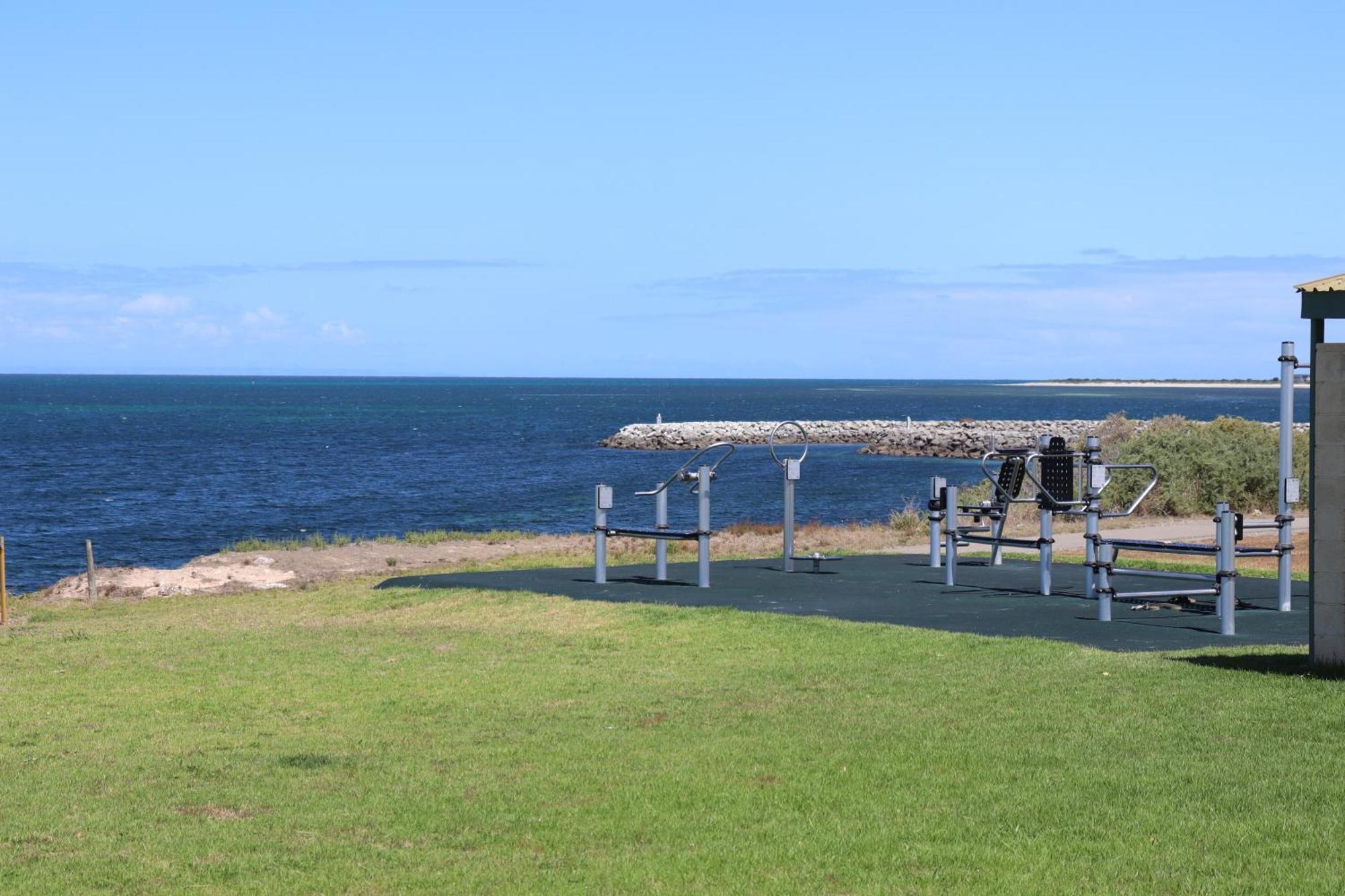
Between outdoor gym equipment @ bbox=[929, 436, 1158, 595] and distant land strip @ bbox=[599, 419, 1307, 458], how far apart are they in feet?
204

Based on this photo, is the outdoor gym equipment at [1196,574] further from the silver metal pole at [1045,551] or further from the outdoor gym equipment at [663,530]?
the outdoor gym equipment at [663,530]

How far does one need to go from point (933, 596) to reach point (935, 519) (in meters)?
2.56

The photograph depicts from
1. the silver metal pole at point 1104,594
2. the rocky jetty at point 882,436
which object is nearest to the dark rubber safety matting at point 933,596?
the silver metal pole at point 1104,594

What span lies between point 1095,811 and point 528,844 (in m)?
2.70

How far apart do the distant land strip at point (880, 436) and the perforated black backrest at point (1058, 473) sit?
207 ft

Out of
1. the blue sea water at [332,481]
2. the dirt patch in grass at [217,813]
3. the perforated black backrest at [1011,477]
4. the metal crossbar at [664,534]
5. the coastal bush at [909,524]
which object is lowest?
the blue sea water at [332,481]

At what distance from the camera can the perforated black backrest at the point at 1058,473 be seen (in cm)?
1758

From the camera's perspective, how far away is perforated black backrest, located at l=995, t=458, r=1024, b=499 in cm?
1853

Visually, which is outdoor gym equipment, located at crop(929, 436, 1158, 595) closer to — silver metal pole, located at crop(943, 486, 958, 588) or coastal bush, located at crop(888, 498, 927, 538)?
silver metal pole, located at crop(943, 486, 958, 588)

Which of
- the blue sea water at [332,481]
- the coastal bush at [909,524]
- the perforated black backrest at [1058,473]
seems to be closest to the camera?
the perforated black backrest at [1058,473]

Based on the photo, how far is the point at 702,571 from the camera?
60.0 feet

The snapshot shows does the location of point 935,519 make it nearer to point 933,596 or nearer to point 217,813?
point 933,596

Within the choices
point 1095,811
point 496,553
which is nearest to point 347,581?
point 496,553

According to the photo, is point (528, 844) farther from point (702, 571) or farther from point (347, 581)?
point (347, 581)
